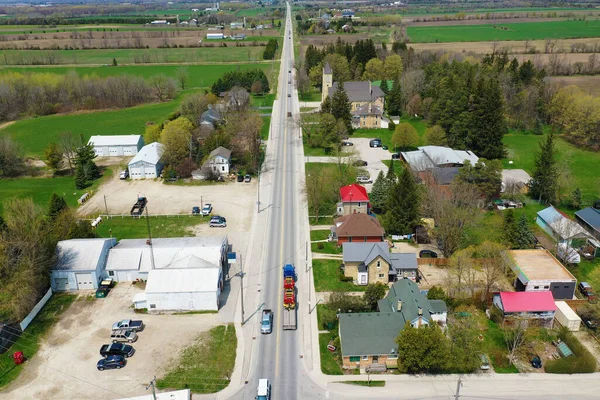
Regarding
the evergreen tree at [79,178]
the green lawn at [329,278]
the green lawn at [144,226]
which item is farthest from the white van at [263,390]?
the evergreen tree at [79,178]

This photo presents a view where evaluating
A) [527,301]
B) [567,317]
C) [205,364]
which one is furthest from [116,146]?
[567,317]

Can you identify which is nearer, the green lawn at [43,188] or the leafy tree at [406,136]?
the green lawn at [43,188]

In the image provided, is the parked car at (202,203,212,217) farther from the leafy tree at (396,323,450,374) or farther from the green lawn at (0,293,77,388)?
the leafy tree at (396,323,450,374)

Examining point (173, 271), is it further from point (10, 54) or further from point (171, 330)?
point (10, 54)

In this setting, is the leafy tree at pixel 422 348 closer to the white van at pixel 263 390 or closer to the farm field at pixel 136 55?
the white van at pixel 263 390

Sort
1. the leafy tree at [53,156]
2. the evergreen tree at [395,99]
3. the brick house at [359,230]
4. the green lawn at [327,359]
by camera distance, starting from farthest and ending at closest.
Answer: the evergreen tree at [395,99], the leafy tree at [53,156], the brick house at [359,230], the green lawn at [327,359]

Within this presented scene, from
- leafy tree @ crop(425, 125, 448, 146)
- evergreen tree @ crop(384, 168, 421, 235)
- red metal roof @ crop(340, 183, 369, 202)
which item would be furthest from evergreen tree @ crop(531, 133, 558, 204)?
red metal roof @ crop(340, 183, 369, 202)
